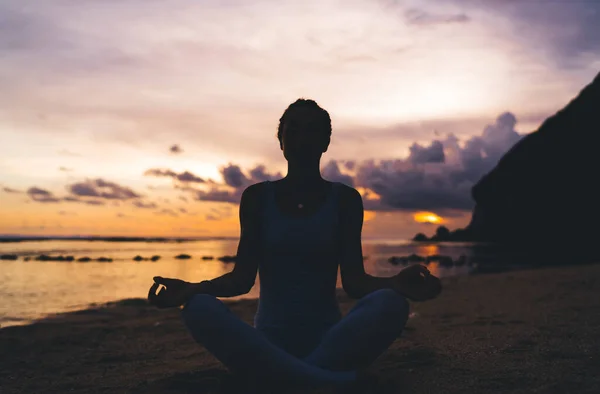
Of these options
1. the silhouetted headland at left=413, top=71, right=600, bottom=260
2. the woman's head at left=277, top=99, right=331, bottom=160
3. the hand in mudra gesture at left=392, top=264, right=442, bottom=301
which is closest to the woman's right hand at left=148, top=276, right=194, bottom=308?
the woman's head at left=277, top=99, right=331, bottom=160

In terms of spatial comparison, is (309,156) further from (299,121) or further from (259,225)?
(259,225)

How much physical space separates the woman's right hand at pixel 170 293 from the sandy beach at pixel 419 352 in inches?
40.5

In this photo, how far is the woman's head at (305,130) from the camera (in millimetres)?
3592

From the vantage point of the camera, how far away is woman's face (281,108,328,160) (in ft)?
11.8

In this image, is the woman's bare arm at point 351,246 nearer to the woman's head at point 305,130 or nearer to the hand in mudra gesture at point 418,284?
the hand in mudra gesture at point 418,284

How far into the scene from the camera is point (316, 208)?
3.60 m

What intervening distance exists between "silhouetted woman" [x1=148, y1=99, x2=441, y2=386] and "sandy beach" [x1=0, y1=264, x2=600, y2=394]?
0.36 metres

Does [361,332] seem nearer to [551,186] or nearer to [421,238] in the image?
[551,186]

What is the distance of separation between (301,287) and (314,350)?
43 centimetres

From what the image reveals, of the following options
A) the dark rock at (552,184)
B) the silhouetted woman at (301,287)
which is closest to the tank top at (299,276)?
the silhouetted woman at (301,287)

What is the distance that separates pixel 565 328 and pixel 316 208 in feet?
12.5

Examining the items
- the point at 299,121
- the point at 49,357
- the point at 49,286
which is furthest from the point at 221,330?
the point at 49,286

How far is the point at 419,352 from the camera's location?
16.1ft

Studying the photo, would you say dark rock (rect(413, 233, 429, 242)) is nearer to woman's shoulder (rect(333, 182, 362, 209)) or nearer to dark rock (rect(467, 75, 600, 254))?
dark rock (rect(467, 75, 600, 254))
